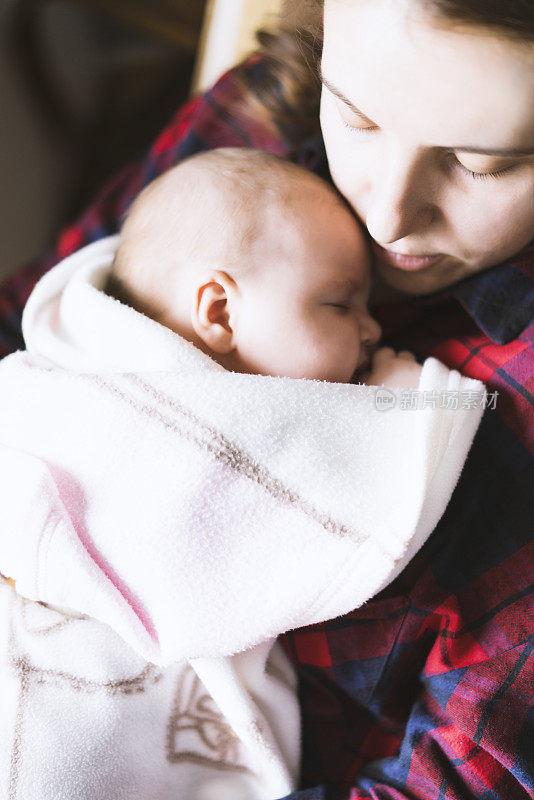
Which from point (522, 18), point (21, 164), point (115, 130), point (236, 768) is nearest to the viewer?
point (522, 18)

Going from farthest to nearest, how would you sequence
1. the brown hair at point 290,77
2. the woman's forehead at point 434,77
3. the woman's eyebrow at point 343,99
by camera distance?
the brown hair at point 290,77, the woman's eyebrow at point 343,99, the woman's forehead at point 434,77

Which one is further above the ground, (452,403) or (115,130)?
(452,403)

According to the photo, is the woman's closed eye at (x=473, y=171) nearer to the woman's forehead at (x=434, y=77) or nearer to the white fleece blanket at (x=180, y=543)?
the woman's forehead at (x=434, y=77)

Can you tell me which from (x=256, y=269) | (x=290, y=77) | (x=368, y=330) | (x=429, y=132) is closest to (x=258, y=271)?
(x=256, y=269)

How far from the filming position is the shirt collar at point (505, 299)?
0.81m

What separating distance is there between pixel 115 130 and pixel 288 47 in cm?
111

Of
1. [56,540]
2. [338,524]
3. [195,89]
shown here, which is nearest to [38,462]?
[56,540]

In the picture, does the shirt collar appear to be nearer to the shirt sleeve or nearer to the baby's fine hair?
the baby's fine hair

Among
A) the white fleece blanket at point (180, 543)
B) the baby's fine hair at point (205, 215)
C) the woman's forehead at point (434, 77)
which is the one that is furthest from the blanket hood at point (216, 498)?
the woman's forehead at point (434, 77)

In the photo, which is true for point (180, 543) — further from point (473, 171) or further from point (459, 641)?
point (473, 171)

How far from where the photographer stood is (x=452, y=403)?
757mm

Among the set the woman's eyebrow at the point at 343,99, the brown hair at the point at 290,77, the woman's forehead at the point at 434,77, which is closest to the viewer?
the woman's forehead at the point at 434,77

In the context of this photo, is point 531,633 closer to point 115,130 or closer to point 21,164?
point 21,164

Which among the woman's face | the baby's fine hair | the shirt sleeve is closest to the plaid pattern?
the shirt sleeve
